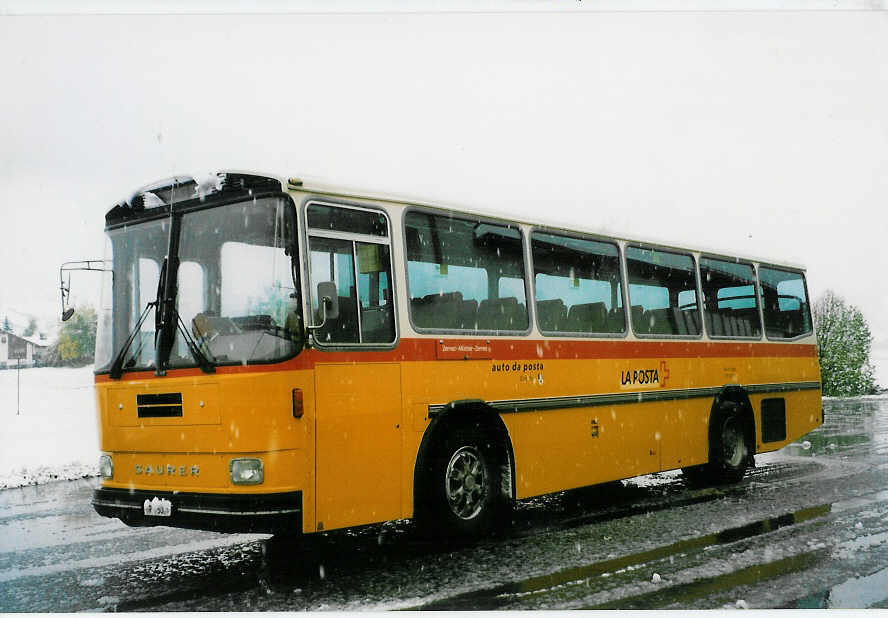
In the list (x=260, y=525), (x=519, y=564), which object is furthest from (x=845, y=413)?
(x=260, y=525)

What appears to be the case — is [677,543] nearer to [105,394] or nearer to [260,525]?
[260,525]

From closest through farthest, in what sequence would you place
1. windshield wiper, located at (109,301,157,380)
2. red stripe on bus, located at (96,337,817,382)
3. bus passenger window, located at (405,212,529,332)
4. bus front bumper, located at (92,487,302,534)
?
bus front bumper, located at (92,487,302,534), red stripe on bus, located at (96,337,817,382), windshield wiper, located at (109,301,157,380), bus passenger window, located at (405,212,529,332)

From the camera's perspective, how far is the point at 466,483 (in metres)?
7.77

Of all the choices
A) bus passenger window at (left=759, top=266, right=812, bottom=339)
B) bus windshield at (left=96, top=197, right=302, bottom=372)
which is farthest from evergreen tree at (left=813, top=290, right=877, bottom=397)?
bus windshield at (left=96, top=197, right=302, bottom=372)

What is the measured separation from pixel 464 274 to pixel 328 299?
1951 mm

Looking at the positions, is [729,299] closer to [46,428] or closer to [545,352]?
[545,352]

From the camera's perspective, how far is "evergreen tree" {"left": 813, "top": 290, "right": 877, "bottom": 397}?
35562 millimetres

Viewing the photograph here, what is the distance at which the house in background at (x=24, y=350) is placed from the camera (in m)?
21.6

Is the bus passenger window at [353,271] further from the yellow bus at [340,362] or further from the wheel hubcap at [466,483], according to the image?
the wheel hubcap at [466,483]

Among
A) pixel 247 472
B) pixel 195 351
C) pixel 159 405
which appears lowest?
pixel 247 472

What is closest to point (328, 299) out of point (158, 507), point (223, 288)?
point (223, 288)

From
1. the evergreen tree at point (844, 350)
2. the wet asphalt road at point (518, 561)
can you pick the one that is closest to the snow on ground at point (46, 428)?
the wet asphalt road at point (518, 561)

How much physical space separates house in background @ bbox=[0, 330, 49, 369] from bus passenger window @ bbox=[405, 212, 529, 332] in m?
16.4

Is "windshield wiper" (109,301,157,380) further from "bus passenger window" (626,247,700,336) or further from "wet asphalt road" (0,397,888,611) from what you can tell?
"bus passenger window" (626,247,700,336)
